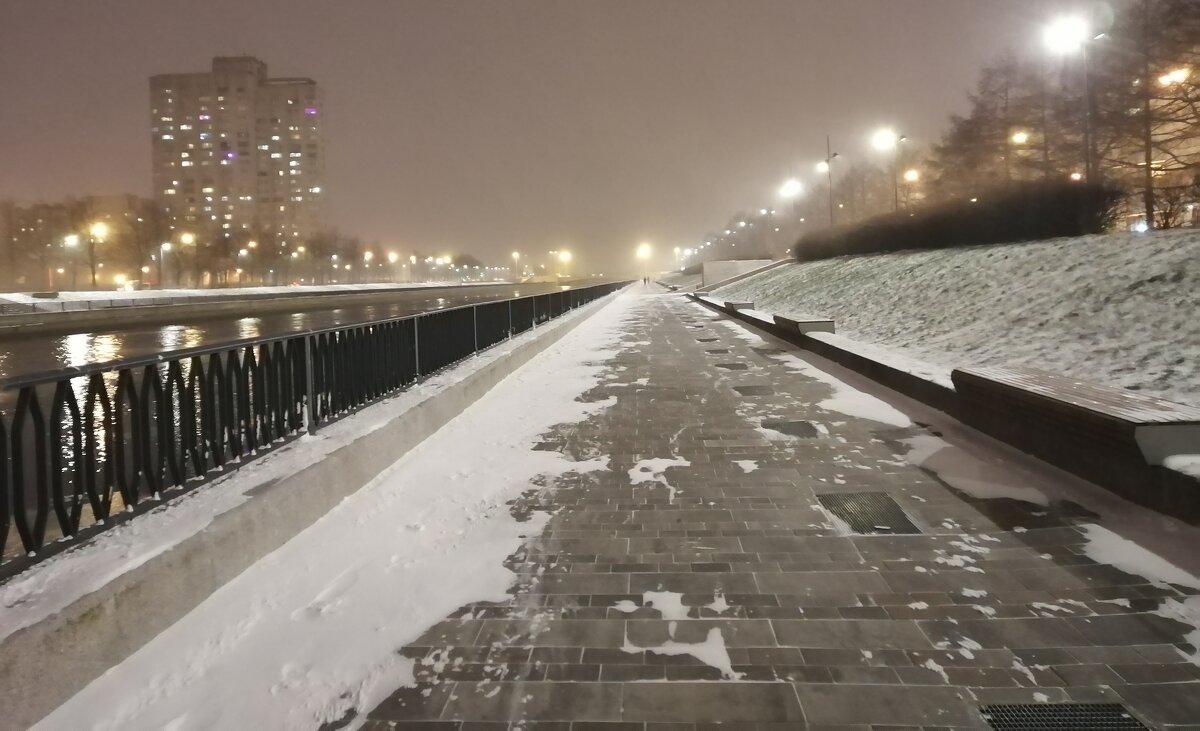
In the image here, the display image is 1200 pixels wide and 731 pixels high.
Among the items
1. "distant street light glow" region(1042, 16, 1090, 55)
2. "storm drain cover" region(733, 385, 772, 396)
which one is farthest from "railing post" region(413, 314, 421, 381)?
"distant street light glow" region(1042, 16, 1090, 55)

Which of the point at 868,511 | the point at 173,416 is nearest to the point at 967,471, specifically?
the point at 868,511

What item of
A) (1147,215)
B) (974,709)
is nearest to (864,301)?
(1147,215)

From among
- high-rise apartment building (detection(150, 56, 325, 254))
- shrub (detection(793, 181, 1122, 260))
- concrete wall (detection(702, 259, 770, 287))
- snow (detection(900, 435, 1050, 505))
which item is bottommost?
snow (detection(900, 435, 1050, 505))

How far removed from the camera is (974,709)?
9.44ft

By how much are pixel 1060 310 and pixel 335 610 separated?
40.9ft

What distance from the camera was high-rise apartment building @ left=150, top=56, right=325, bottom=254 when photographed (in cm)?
17488

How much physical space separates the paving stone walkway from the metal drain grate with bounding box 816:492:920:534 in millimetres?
41

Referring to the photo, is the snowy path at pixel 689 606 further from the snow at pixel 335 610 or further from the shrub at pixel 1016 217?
the shrub at pixel 1016 217

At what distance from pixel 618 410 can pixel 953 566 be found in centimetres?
551

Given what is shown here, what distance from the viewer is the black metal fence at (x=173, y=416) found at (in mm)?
3482

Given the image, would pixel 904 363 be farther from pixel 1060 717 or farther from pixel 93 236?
pixel 93 236

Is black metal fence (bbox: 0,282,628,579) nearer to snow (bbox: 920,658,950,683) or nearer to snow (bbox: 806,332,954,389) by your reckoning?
snow (bbox: 920,658,950,683)

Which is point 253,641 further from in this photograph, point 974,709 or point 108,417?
point 974,709

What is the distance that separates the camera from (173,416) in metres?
4.34
